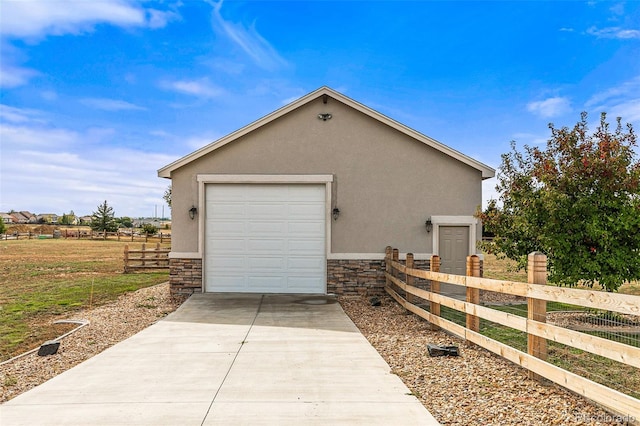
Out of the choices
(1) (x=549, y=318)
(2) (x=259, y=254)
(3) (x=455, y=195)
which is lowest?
(1) (x=549, y=318)

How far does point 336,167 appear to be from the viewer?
12.3 m

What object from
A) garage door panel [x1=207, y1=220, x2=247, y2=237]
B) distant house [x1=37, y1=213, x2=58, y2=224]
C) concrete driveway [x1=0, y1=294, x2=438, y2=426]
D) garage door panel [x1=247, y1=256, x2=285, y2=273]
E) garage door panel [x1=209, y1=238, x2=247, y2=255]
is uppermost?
distant house [x1=37, y1=213, x2=58, y2=224]

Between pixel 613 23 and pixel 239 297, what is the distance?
11.8m

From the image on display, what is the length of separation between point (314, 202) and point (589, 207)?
21.0 ft

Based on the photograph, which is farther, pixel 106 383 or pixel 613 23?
pixel 613 23

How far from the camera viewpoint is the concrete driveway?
14.1 ft

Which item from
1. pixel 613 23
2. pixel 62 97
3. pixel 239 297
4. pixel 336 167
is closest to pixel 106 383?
pixel 239 297

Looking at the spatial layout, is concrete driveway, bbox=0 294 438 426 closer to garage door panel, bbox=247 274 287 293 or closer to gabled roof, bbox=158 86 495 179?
garage door panel, bbox=247 274 287 293

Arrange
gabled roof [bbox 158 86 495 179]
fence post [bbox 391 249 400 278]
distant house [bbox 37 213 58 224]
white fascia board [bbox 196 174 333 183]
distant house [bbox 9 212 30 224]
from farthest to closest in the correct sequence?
1. distant house [bbox 9 212 30 224]
2. distant house [bbox 37 213 58 224]
3. white fascia board [bbox 196 174 333 183]
4. gabled roof [bbox 158 86 495 179]
5. fence post [bbox 391 249 400 278]

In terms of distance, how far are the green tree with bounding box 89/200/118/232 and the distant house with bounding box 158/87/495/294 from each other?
184ft

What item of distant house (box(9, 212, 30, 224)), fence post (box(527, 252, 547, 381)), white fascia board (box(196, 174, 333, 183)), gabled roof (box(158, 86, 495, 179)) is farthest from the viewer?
distant house (box(9, 212, 30, 224))

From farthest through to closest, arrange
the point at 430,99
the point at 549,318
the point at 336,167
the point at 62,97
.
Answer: the point at 62,97
the point at 430,99
the point at 336,167
the point at 549,318

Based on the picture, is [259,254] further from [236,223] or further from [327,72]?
[327,72]

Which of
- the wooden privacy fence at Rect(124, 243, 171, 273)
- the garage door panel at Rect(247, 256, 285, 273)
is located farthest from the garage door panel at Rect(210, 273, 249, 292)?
the wooden privacy fence at Rect(124, 243, 171, 273)
